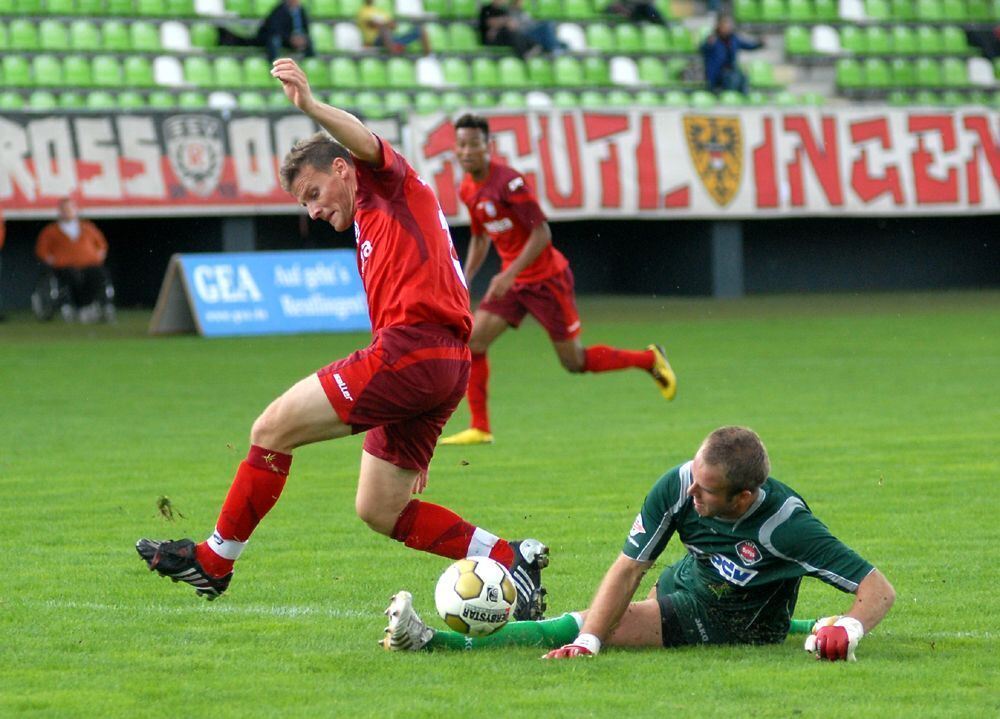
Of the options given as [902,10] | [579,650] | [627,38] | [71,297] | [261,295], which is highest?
[579,650]

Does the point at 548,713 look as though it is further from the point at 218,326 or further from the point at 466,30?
the point at 466,30

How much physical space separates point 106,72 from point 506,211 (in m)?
13.5

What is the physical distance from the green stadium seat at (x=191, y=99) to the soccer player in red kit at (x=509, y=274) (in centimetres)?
1221

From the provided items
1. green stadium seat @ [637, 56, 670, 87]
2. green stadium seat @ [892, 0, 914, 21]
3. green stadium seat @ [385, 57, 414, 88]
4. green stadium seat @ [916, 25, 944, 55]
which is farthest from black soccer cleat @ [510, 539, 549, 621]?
green stadium seat @ [892, 0, 914, 21]

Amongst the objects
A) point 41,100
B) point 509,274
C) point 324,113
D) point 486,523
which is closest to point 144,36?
point 41,100

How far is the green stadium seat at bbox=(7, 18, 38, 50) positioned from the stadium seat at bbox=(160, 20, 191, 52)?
182 centimetres

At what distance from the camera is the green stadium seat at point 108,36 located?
24281mm

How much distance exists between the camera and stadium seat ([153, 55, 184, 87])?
78.6 feet

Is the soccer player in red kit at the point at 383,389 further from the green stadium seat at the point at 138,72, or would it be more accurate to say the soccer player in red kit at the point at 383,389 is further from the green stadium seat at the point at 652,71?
the green stadium seat at the point at 652,71

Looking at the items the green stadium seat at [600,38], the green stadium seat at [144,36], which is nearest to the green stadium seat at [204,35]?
the green stadium seat at [144,36]

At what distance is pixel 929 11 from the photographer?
31.1 m

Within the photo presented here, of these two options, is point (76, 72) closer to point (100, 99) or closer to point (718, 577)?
point (100, 99)

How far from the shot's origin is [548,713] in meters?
4.75

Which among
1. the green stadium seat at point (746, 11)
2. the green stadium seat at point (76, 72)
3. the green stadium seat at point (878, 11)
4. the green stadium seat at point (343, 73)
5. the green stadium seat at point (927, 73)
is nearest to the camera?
the green stadium seat at point (76, 72)
